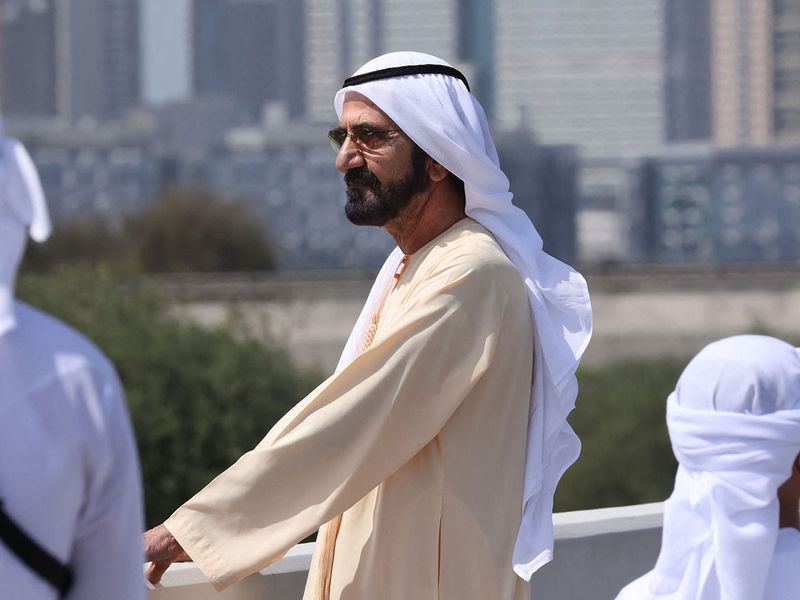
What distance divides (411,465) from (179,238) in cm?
7231

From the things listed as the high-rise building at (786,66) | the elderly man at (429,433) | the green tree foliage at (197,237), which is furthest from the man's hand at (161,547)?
the high-rise building at (786,66)

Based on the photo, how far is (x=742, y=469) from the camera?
7.69 ft

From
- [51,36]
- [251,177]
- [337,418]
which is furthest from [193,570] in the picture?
[51,36]

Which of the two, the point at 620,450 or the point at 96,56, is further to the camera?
the point at 96,56

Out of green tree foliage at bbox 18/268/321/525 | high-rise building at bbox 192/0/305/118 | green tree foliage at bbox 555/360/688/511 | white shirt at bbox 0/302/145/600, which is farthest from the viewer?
high-rise building at bbox 192/0/305/118

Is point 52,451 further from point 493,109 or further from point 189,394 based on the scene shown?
point 493,109

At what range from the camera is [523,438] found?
237cm

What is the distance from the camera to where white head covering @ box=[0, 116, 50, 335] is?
4.46 feet

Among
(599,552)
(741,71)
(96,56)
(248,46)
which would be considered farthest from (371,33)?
(599,552)

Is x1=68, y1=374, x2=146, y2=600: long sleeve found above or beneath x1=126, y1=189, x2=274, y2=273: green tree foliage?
above

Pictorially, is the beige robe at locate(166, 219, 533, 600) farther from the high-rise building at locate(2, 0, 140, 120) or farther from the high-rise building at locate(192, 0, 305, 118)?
the high-rise building at locate(192, 0, 305, 118)

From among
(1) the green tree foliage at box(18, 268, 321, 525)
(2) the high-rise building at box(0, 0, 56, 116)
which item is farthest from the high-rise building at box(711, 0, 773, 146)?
(1) the green tree foliage at box(18, 268, 321, 525)

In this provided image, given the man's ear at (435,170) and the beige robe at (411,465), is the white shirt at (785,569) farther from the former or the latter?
the man's ear at (435,170)

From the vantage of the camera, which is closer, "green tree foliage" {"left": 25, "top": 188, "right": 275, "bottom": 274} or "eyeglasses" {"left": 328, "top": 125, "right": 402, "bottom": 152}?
"eyeglasses" {"left": 328, "top": 125, "right": 402, "bottom": 152}
